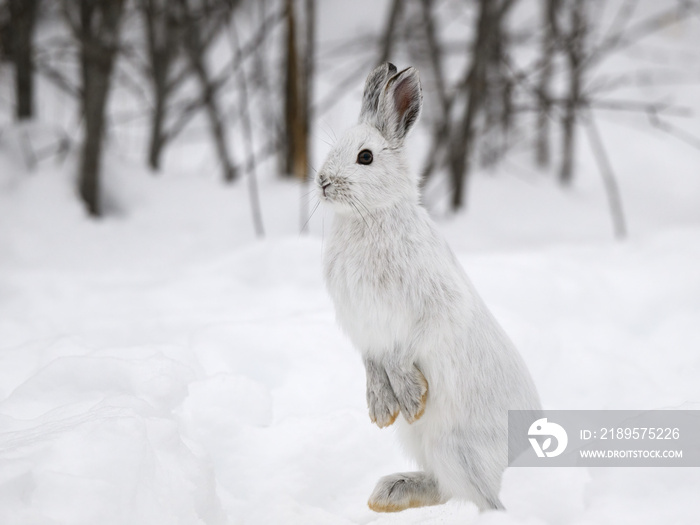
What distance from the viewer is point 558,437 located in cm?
205

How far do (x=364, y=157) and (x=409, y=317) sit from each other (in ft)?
1.59

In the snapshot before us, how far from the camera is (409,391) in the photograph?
1.81 metres

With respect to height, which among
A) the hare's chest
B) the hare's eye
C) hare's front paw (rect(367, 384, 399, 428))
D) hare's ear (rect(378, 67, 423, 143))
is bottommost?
hare's front paw (rect(367, 384, 399, 428))

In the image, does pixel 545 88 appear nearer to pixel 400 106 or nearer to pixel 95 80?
pixel 95 80

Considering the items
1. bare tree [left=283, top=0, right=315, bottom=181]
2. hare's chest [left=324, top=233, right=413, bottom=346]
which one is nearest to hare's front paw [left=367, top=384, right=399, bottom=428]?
hare's chest [left=324, top=233, right=413, bottom=346]

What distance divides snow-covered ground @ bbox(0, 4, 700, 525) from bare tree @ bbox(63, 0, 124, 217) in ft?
0.68

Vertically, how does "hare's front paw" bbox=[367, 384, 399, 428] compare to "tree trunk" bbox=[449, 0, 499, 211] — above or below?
below

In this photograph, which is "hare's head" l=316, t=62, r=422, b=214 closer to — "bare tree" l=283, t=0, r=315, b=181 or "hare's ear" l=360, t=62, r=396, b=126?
"hare's ear" l=360, t=62, r=396, b=126

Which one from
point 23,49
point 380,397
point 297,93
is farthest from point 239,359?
point 23,49

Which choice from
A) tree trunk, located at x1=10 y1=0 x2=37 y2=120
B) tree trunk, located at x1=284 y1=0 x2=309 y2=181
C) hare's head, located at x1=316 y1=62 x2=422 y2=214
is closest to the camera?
hare's head, located at x1=316 y1=62 x2=422 y2=214

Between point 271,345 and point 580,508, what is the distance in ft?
4.67

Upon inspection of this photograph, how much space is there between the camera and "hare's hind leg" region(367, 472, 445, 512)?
75.7 inches

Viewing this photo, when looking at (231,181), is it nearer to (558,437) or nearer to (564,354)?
(564,354)

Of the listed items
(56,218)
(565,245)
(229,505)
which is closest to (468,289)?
(229,505)
